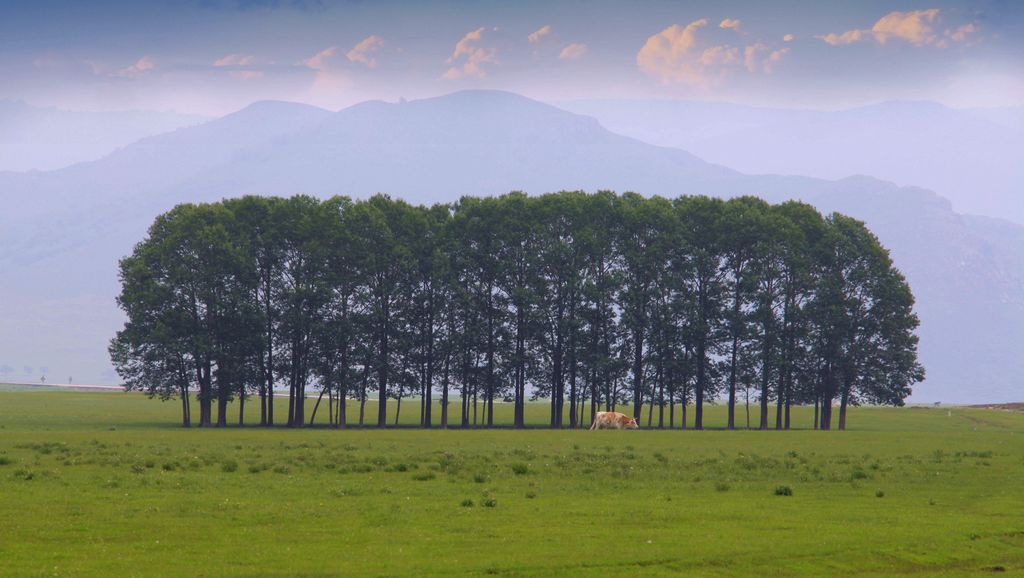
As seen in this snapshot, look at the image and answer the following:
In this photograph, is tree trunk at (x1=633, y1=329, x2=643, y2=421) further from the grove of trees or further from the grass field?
the grass field

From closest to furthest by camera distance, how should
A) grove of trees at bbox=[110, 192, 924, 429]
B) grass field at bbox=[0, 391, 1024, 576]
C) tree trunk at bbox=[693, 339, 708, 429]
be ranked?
grass field at bbox=[0, 391, 1024, 576] < grove of trees at bbox=[110, 192, 924, 429] < tree trunk at bbox=[693, 339, 708, 429]

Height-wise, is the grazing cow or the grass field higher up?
the grass field

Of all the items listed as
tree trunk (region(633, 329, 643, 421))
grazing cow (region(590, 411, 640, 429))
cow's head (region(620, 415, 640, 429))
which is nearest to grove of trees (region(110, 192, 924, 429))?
tree trunk (region(633, 329, 643, 421))

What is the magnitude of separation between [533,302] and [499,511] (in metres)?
70.4

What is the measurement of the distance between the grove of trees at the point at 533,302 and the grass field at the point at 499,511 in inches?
1503

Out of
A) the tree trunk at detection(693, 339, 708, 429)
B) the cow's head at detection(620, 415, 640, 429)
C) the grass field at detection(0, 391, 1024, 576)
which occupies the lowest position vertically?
the cow's head at detection(620, 415, 640, 429)

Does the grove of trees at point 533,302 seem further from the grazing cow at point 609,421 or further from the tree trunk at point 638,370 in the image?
the grazing cow at point 609,421

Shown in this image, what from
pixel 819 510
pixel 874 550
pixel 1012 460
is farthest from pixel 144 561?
pixel 1012 460

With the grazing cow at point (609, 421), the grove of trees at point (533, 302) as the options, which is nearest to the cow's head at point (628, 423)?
the grazing cow at point (609, 421)

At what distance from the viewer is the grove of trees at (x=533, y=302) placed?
105375 millimetres

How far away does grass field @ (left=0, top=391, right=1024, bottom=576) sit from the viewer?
28547 mm

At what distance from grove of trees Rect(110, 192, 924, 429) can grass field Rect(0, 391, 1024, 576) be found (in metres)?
38.2

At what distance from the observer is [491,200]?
112625 mm

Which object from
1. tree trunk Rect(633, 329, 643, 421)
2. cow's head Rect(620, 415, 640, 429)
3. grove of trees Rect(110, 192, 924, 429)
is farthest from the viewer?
tree trunk Rect(633, 329, 643, 421)
